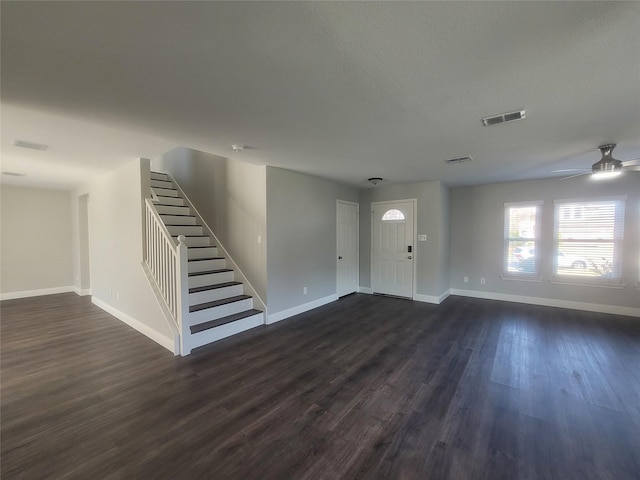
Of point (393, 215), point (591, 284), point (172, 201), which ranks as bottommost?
point (591, 284)

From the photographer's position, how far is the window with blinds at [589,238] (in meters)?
4.50

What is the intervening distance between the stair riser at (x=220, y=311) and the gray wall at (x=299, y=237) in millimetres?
389

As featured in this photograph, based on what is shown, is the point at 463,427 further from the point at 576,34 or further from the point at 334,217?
the point at 334,217

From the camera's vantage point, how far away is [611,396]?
91.8 inches

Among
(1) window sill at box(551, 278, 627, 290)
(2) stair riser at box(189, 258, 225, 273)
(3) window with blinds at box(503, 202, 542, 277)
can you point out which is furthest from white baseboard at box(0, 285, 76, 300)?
(1) window sill at box(551, 278, 627, 290)

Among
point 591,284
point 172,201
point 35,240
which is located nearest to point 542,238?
point 591,284

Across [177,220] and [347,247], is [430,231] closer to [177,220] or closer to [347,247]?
[347,247]

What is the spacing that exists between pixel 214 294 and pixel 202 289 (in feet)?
0.62

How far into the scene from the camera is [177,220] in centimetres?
498

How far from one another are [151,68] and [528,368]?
14.0 feet

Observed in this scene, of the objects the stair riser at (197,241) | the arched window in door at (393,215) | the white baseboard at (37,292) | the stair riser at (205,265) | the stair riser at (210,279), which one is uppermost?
the arched window in door at (393,215)

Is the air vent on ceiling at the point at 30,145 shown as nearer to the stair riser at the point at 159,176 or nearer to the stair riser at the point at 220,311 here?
the stair riser at the point at 159,176

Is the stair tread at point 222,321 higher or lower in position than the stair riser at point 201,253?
lower

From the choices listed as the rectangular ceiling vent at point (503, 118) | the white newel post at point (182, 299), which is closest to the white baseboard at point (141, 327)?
the white newel post at point (182, 299)
